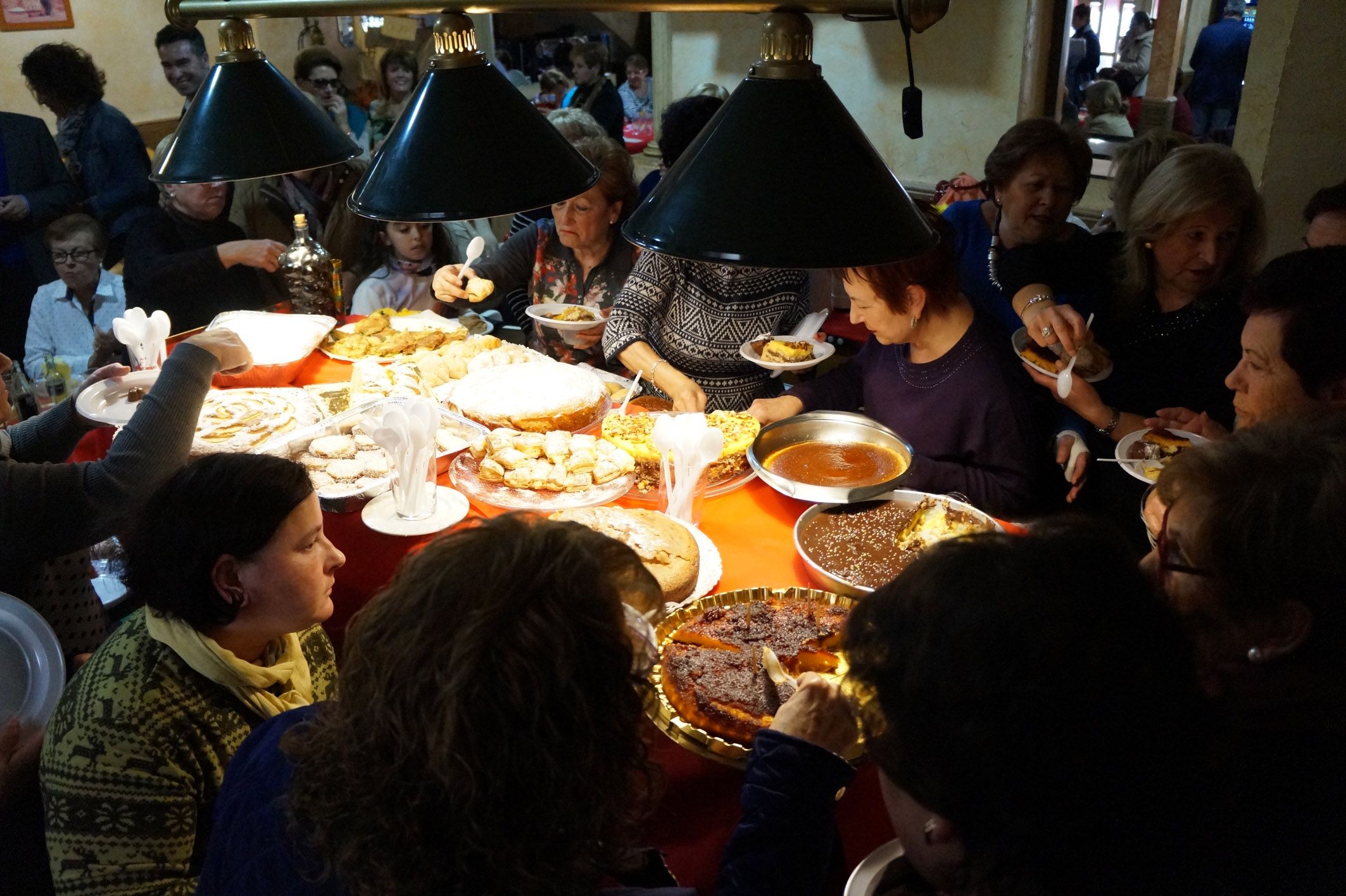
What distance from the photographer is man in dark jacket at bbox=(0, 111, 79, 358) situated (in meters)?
5.81

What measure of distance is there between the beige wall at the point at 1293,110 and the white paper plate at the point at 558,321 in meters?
3.79

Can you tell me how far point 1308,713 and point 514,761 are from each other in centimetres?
125

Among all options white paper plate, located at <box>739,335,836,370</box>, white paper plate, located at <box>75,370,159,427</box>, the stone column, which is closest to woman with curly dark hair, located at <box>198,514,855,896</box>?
white paper plate, located at <box>75,370,159,427</box>

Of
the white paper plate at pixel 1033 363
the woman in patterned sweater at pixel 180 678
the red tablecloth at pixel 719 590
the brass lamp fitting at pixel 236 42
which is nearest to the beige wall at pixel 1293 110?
the white paper plate at pixel 1033 363

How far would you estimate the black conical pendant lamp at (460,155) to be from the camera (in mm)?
1816

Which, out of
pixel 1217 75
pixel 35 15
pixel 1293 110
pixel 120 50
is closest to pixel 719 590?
pixel 1293 110

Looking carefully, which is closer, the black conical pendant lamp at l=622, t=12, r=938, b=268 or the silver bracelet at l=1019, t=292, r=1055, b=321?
the black conical pendant lamp at l=622, t=12, r=938, b=268

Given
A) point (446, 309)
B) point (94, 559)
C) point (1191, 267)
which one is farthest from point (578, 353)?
point (1191, 267)

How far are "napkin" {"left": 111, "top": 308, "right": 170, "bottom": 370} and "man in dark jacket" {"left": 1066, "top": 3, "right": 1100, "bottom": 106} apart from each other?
396 inches

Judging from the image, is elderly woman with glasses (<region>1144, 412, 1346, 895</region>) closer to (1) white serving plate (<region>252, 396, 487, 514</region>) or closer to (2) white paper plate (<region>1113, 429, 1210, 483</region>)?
(2) white paper plate (<region>1113, 429, 1210, 483</region>)

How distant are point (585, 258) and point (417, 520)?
2214mm

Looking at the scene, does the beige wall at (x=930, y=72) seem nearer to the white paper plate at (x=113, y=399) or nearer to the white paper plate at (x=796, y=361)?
the white paper plate at (x=796, y=361)

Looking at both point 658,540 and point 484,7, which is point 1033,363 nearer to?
point 658,540

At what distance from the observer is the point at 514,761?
1226 mm
